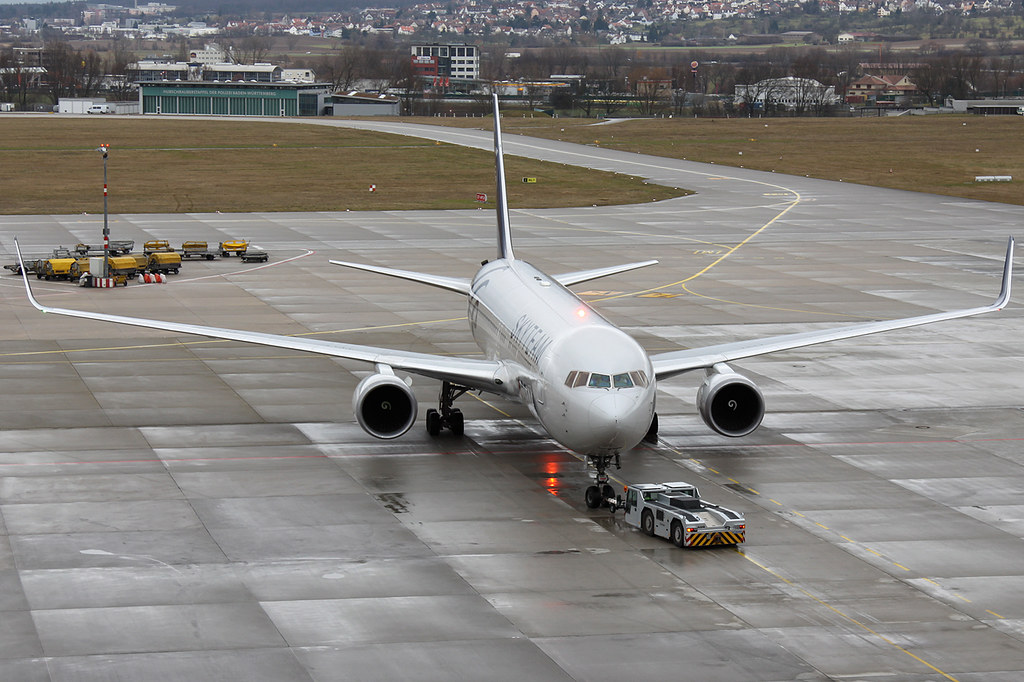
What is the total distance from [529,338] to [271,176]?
3540 inches

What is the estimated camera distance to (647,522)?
2881 cm

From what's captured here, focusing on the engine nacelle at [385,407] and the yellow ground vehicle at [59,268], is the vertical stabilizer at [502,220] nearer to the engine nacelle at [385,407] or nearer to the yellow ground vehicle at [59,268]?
the engine nacelle at [385,407]

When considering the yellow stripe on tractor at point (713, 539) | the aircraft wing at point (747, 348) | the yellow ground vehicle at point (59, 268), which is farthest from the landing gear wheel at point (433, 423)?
the yellow ground vehicle at point (59, 268)

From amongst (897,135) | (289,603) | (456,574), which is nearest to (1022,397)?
(456,574)

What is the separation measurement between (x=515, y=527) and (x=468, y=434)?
845cm

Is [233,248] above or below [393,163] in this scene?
below

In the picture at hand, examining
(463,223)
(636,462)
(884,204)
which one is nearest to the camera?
(636,462)

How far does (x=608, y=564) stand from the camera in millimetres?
26766

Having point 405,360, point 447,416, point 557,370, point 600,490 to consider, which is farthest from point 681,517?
point 447,416

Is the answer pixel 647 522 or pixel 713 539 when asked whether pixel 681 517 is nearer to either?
pixel 713 539

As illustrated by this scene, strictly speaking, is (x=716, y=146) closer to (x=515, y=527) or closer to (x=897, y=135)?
(x=897, y=135)

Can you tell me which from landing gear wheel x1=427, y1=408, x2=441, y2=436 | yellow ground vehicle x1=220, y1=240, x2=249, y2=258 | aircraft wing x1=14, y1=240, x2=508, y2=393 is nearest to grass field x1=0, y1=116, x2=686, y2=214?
yellow ground vehicle x1=220, y1=240, x2=249, y2=258

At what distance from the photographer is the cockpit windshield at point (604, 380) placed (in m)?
29.5

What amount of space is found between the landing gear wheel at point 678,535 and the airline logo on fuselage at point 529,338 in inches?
217
